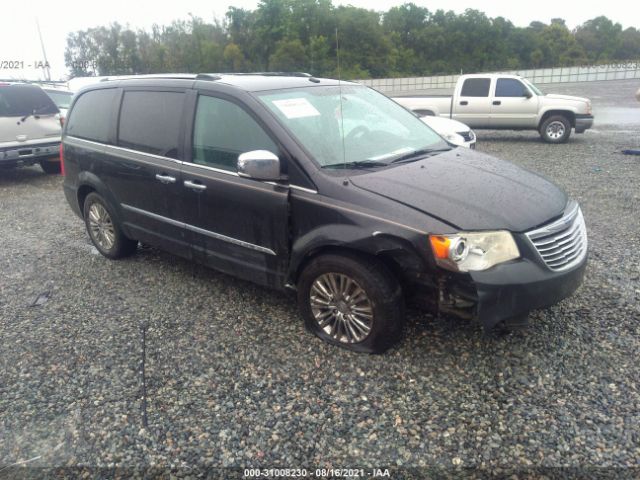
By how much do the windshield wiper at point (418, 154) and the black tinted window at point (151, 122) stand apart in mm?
1807

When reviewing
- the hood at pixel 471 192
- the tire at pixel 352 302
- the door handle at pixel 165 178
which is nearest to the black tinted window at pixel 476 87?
the hood at pixel 471 192

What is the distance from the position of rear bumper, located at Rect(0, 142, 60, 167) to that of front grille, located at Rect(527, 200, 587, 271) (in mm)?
9272

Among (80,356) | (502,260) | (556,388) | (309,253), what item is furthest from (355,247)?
(80,356)

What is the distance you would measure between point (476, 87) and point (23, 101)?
10.3m

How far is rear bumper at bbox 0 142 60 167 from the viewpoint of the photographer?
30.4ft

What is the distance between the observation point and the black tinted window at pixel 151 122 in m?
4.24

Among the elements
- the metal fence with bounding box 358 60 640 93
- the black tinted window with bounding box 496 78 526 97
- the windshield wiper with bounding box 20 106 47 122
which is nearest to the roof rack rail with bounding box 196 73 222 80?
the windshield wiper with bounding box 20 106 47 122

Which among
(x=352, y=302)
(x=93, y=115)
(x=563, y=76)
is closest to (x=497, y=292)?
(x=352, y=302)

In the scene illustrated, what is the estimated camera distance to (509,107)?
13.0 metres

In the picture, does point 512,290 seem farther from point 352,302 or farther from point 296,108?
point 296,108

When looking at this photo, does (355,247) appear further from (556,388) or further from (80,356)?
(80,356)

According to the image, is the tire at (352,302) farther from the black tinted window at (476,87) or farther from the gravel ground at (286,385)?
the black tinted window at (476,87)

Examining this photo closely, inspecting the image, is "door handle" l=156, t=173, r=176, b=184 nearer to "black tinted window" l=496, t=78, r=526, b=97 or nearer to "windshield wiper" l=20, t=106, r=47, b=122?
"windshield wiper" l=20, t=106, r=47, b=122

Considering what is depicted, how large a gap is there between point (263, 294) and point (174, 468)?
1.99 metres
